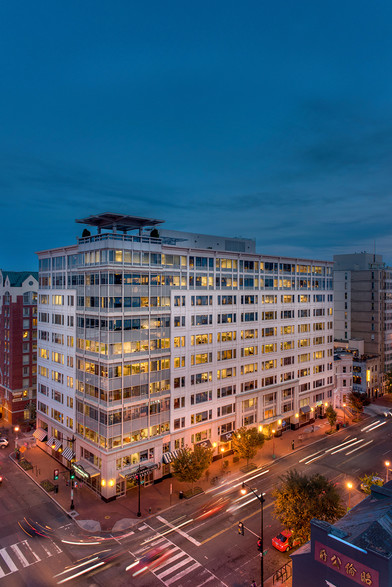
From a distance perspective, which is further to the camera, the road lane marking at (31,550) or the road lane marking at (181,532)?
the road lane marking at (181,532)

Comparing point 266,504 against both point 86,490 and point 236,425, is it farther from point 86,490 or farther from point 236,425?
point 86,490

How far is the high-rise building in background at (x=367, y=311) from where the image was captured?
8725 centimetres

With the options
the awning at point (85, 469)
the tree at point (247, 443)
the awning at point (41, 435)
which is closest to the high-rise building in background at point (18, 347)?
the awning at point (41, 435)

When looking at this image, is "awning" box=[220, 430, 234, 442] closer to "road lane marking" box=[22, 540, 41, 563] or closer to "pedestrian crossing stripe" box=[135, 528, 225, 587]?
"pedestrian crossing stripe" box=[135, 528, 225, 587]

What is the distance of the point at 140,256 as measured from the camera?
4494 cm

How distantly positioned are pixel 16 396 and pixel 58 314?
24.0 metres

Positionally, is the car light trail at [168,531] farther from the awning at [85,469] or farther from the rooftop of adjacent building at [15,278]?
the rooftop of adjacent building at [15,278]

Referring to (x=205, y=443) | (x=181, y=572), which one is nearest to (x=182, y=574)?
(x=181, y=572)

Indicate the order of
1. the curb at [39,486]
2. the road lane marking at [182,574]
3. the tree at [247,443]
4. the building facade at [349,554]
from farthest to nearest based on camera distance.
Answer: the tree at [247,443]
the curb at [39,486]
the road lane marking at [182,574]
the building facade at [349,554]

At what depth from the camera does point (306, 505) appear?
29.3 metres

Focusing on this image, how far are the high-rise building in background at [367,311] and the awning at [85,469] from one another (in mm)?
64760

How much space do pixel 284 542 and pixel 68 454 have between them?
28.5m

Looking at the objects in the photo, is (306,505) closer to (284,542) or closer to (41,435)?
(284,542)

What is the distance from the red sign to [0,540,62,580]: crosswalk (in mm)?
24269
